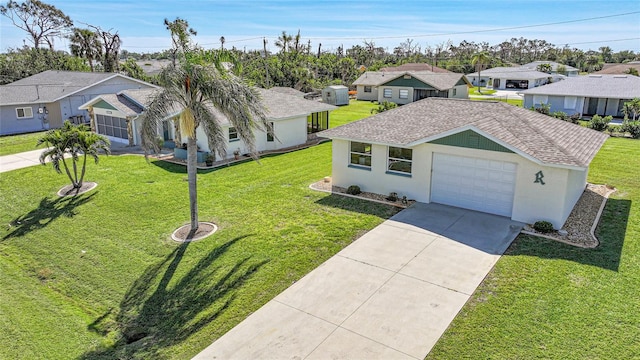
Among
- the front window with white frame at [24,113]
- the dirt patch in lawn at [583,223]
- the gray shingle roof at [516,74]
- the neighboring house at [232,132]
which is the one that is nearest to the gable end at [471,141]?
the dirt patch in lawn at [583,223]

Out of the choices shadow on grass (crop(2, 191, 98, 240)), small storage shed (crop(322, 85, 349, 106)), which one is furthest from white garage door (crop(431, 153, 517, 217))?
small storage shed (crop(322, 85, 349, 106))

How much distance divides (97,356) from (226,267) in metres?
4.05

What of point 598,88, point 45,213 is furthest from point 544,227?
point 598,88

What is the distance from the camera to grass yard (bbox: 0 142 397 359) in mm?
9820

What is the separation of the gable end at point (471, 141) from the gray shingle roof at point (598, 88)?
104 feet

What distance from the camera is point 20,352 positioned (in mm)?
9203

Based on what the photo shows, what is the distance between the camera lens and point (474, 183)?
618 inches

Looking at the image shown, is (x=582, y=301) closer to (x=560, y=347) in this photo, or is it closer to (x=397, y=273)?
(x=560, y=347)

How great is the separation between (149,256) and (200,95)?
5.30 metres

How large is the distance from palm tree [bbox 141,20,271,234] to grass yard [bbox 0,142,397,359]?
3.28 meters

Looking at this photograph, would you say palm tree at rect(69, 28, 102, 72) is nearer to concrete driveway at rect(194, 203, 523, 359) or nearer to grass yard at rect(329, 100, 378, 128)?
grass yard at rect(329, 100, 378, 128)

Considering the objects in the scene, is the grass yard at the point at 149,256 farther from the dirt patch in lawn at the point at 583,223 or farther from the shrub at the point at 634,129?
the shrub at the point at 634,129

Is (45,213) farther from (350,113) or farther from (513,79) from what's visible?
(513,79)

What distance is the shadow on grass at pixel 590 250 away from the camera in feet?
39.6
